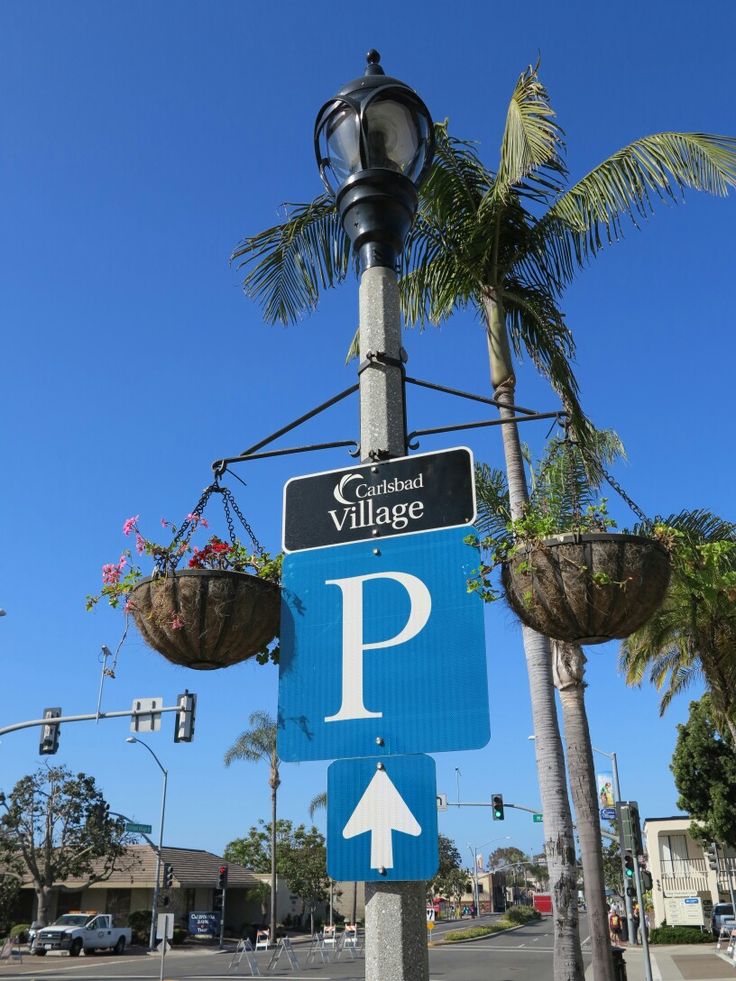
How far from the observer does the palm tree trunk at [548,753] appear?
30.1ft

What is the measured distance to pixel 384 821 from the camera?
2.57m

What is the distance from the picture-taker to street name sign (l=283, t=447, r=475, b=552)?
3.03 m

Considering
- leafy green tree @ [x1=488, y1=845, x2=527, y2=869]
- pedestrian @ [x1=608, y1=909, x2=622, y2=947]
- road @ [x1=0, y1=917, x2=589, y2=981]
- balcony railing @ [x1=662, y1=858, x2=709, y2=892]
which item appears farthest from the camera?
leafy green tree @ [x1=488, y1=845, x2=527, y2=869]

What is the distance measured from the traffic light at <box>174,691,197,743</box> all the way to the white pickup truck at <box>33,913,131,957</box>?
19.5m

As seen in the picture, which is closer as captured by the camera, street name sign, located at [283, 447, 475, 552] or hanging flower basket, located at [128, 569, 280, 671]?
street name sign, located at [283, 447, 475, 552]

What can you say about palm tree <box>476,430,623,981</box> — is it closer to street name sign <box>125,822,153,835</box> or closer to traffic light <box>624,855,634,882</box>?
traffic light <box>624,855,634,882</box>

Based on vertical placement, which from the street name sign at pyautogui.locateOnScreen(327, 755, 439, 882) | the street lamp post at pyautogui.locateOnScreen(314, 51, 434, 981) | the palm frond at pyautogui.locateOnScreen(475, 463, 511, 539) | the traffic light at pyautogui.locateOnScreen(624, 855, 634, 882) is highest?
the palm frond at pyautogui.locateOnScreen(475, 463, 511, 539)

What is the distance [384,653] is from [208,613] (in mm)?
866

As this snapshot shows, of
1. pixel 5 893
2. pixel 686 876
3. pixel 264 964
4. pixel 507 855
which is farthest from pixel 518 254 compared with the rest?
pixel 507 855

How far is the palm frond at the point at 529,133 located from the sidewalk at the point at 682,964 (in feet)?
56.9

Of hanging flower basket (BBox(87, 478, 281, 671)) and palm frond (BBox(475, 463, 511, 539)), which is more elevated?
palm frond (BBox(475, 463, 511, 539))

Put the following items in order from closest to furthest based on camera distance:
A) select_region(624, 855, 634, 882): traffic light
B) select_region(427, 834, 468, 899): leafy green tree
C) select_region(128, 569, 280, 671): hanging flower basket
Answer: select_region(128, 569, 280, 671): hanging flower basket, select_region(624, 855, 634, 882): traffic light, select_region(427, 834, 468, 899): leafy green tree

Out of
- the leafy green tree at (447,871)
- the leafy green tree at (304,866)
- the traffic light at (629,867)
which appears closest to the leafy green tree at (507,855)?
the leafy green tree at (447,871)

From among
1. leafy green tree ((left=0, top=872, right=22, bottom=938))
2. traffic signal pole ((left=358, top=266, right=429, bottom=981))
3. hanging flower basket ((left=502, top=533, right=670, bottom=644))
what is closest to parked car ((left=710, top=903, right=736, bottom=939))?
leafy green tree ((left=0, top=872, right=22, bottom=938))
